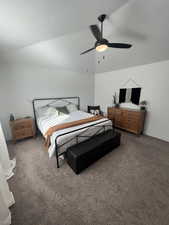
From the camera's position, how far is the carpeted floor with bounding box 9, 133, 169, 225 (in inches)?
50.3

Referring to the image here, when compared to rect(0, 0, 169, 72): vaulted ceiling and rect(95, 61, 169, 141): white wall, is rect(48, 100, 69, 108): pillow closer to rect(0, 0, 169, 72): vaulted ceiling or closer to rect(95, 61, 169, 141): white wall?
rect(0, 0, 169, 72): vaulted ceiling

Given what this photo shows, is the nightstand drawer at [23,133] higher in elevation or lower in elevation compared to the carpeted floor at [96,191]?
higher

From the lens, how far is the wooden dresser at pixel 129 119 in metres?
3.26

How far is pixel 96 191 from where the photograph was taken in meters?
1.60

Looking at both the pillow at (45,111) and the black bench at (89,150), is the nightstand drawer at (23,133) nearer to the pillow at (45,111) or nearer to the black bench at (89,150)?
the pillow at (45,111)

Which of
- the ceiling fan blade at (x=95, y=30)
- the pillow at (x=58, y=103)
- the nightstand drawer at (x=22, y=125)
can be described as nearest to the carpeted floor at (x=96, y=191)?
the nightstand drawer at (x=22, y=125)

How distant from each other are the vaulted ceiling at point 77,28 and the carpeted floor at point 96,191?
2.68 meters

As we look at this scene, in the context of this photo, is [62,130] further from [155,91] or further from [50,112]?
[155,91]

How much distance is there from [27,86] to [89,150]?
2995mm

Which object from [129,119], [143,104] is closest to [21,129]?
[129,119]

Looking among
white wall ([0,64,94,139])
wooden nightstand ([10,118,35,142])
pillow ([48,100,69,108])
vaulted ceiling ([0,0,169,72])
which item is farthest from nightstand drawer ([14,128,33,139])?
vaulted ceiling ([0,0,169,72])

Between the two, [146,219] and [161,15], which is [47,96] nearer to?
[161,15]

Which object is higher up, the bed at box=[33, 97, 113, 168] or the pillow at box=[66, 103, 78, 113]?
the pillow at box=[66, 103, 78, 113]

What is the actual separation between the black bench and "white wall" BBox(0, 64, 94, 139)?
2476 mm
